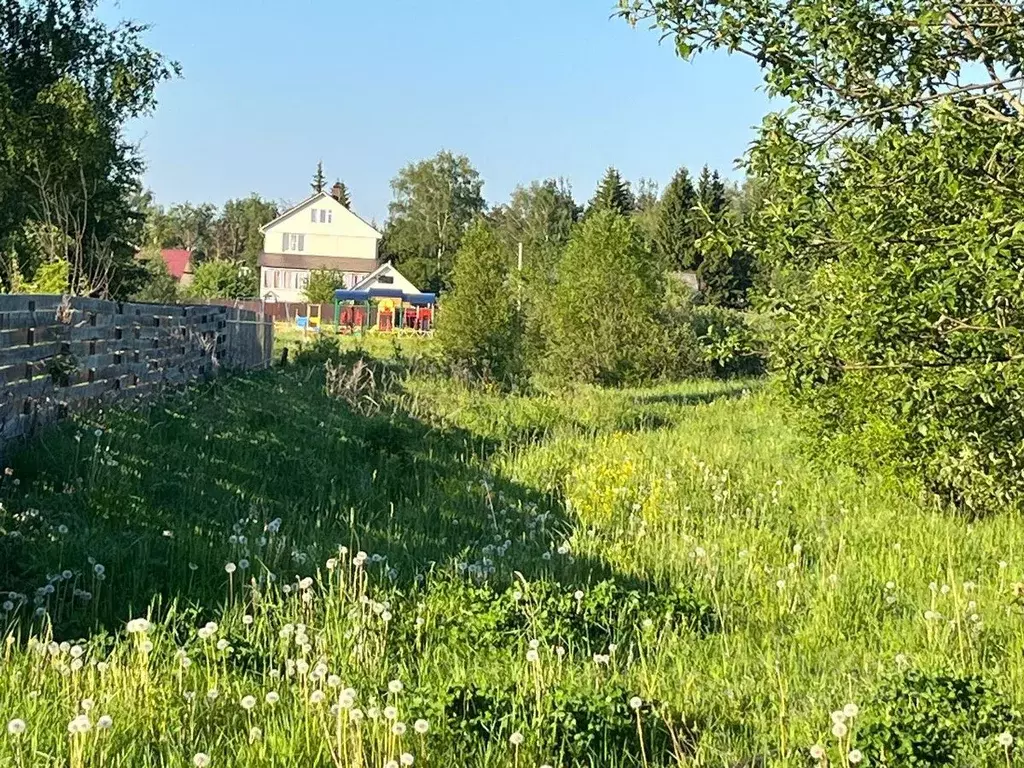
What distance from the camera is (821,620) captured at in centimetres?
530

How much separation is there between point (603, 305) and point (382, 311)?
31.8 metres

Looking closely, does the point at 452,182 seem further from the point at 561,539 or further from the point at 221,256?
the point at 561,539

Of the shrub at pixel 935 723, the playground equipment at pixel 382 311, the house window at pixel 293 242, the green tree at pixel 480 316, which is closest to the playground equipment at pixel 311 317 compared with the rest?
the playground equipment at pixel 382 311

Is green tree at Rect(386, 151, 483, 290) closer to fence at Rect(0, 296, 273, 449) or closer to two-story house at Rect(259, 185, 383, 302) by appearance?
two-story house at Rect(259, 185, 383, 302)

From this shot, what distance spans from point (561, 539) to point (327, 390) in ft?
29.0

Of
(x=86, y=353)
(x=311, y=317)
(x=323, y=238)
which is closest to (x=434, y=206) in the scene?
(x=323, y=238)

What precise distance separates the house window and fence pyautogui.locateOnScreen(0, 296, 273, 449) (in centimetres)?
7008

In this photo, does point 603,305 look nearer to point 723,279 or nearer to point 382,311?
point 382,311

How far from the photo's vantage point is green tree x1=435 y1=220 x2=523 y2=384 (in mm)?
23562

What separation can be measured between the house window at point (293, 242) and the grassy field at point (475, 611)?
7677 centimetres

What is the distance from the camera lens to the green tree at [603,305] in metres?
26.4

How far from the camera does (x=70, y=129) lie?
25406 millimetres

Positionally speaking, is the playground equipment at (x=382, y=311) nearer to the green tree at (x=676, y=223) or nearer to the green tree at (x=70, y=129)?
the green tree at (x=676, y=223)

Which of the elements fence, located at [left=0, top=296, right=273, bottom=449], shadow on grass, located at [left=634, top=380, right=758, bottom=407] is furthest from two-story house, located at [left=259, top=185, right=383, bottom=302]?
fence, located at [left=0, top=296, right=273, bottom=449]
